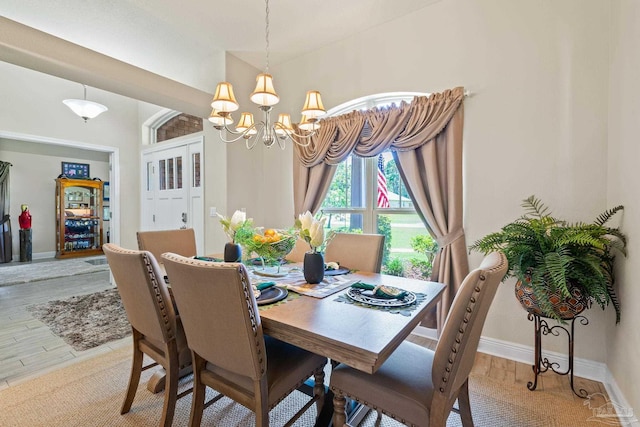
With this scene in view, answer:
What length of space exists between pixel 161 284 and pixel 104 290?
3.74m

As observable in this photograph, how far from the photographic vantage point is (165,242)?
250cm

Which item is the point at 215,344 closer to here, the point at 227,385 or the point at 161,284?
the point at 227,385

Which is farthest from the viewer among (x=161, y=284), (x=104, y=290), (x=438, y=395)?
(x=104, y=290)

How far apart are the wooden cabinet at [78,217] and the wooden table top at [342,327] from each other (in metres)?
8.15

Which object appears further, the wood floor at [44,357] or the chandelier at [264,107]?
the wood floor at [44,357]

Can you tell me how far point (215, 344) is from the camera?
47.1 inches

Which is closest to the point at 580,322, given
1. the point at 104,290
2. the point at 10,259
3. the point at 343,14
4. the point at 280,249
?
the point at 280,249

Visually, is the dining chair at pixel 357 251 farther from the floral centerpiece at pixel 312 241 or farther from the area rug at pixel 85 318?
the area rug at pixel 85 318

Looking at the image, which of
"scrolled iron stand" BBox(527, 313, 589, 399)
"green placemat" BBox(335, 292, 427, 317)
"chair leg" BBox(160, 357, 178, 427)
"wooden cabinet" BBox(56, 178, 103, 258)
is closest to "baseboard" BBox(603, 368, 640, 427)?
"scrolled iron stand" BBox(527, 313, 589, 399)

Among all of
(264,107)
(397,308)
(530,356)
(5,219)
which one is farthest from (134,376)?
(5,219)

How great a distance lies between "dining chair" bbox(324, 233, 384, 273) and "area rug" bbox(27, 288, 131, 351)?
7.10 ft

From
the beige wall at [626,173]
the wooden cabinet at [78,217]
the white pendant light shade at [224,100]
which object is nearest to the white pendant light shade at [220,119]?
the white pendant light shade at [224,100]

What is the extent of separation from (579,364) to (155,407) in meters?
2.84

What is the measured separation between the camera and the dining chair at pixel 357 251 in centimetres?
221
